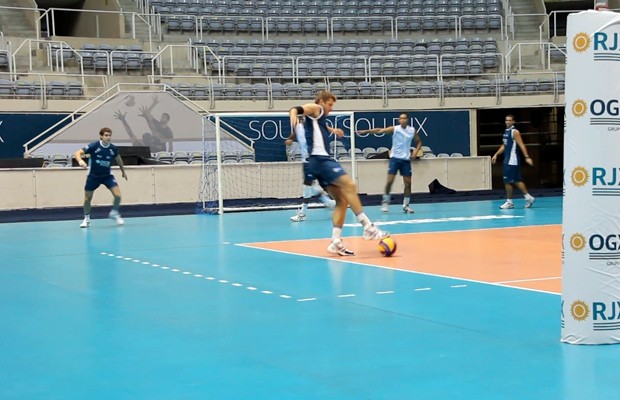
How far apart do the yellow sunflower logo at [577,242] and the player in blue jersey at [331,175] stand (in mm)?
6535

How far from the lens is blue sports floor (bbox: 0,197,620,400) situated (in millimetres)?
6062

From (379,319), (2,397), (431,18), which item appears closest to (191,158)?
(431,18)

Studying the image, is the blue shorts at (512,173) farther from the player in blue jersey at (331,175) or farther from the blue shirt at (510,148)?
the player in blue jersey at (331,175)

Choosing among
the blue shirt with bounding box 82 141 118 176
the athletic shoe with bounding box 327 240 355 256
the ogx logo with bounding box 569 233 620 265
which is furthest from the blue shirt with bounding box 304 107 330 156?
the blue shirt with bounding box 82 141 118 176

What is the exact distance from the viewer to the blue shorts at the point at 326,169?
1385 cm

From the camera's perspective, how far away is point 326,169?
45.6ft

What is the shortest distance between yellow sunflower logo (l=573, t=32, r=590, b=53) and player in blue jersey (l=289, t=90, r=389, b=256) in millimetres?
6678

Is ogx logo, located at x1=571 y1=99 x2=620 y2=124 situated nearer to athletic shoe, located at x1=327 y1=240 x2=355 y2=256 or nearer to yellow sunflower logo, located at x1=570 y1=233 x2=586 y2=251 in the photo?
yellow sunflower logo, located at x1=570 y1=233 x2=586 y2=251

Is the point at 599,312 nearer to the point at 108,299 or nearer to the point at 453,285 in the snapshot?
the point at 453,285

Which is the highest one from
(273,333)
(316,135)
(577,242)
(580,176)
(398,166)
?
(316,135)

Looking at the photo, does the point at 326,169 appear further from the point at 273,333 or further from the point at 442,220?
the point at 442,220

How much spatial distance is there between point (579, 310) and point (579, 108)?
1.53m

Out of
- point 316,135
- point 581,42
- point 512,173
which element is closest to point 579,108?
point 581,42

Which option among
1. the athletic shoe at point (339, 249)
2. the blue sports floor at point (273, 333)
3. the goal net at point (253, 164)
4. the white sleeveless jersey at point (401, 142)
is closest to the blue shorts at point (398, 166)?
the white sleeveless jersey at point (401, 142)
